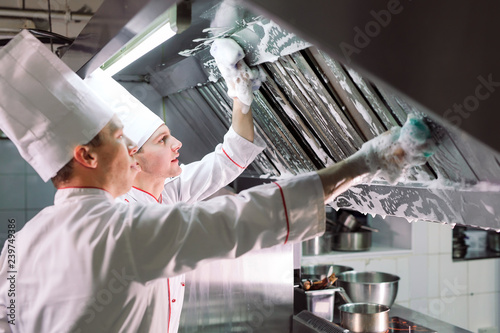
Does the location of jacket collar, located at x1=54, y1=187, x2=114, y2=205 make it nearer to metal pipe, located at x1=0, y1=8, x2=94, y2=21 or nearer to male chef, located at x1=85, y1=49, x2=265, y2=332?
male chef, located at x1=85, y1=49, x2=265, y2=332


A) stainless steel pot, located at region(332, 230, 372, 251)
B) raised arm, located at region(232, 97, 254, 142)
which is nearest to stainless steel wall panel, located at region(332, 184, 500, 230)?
Result: raised arm, located at region(232, 97, 254, 142)

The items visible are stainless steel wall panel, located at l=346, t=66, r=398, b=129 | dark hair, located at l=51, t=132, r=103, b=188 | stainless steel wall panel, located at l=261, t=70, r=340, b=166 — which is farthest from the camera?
stainless steel wall panel, located at l=261, t=70, r=340, b=166

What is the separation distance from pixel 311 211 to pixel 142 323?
51cm

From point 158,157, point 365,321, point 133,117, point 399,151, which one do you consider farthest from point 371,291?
point 399,151

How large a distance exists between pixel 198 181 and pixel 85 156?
2.42ft

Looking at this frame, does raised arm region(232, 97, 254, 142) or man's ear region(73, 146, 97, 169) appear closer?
man's ear region(73, 146, 97, 169)

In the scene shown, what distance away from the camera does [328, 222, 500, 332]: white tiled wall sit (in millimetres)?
3580

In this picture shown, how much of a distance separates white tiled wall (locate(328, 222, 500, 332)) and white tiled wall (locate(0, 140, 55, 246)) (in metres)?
1.96

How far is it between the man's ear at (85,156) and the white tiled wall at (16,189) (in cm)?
160

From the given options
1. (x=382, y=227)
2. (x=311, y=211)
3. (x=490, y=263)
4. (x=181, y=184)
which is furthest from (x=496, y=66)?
(x=490, y=263)

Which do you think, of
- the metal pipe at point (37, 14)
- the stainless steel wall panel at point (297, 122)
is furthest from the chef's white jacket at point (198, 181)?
the metal pipe at point (37, 14)

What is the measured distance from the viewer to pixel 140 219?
3.24 ft

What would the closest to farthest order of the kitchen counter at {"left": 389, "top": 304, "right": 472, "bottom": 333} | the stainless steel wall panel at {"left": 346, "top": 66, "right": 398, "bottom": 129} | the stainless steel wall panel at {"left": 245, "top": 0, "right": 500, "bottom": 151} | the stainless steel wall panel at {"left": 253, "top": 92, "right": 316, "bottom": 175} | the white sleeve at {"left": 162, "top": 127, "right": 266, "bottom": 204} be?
the stainless steel wall panel at {"left": 245, "top": 0, "right": 500, "bottom": 151}, the stainless steel wall panel at {"left": 346, "top": 66, "right": 398, "bottom": 129}, the stainless steel wall panel at {"left": 253, "top": 92, "right": 316, "bottom": 175}, the white sleeve at {"left": 162, "top": 127, "right": 266, "bottom": 204}, the kitchen counter at {"left": 389, "top": 304, "right": 472, "bottom": 333}

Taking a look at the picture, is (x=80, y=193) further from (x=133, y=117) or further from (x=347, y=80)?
(x=347, y=80)
